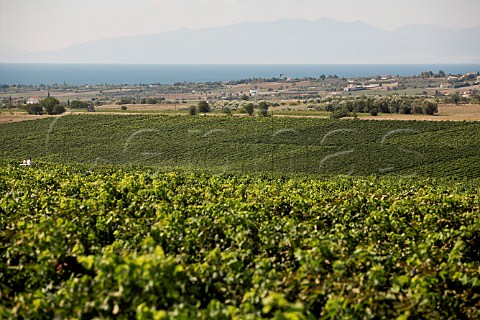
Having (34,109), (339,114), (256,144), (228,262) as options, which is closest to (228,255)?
(228,262)

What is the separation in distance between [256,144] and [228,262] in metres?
49.2

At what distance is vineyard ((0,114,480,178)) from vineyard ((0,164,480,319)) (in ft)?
110

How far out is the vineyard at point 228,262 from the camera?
19.3 ft

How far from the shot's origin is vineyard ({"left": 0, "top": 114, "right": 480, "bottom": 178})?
48.7m

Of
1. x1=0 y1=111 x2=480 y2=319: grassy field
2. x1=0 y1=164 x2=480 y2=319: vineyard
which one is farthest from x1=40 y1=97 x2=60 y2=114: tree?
x1=0 y1=164 x2=480 y2=319: vineyard

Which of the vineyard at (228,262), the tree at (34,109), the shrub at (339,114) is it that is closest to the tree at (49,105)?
the tree at (34,109)

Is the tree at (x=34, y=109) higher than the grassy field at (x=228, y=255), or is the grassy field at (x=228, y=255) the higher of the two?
the grassy field at (x=228, y=255)

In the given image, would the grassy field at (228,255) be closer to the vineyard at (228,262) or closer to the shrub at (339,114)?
the vineyard at (228,262)

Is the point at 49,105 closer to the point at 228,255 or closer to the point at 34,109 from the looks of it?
the point at 34,109

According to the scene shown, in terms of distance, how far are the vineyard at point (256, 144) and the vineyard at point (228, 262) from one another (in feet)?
110

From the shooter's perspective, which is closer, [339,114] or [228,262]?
[228,262]

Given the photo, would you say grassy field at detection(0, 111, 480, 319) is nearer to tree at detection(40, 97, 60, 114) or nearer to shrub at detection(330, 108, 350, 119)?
shrub at detection(330, 108, 350, 119)

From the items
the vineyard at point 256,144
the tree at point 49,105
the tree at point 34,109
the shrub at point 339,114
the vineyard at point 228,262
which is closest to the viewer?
the vineyard at point 228,262

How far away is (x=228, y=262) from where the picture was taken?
279 inches
